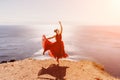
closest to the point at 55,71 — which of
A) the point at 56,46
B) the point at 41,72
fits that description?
the point at 41,72

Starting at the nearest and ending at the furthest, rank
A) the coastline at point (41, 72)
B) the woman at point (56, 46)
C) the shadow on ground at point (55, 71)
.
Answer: the coastline at point (41, 72) < the shadow on ground at point (55, 71) < the woman at point (56, 46)

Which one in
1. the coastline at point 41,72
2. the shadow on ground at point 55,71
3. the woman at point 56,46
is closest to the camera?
the coastline at point 41,72

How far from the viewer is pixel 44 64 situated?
687 inches

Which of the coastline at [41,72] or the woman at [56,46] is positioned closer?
the coastline at [41,72]

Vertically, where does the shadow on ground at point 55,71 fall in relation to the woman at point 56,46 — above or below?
below

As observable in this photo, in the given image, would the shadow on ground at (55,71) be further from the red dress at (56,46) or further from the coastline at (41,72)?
the red dress at (56,46)

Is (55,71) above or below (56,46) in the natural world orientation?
below

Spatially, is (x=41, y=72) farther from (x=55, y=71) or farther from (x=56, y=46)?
(x=56, y=46)

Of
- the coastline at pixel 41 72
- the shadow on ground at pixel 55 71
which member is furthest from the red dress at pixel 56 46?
the coastline at pixel 41 72

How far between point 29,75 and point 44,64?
298 centimetres

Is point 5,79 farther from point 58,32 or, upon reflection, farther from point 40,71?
point 58,32

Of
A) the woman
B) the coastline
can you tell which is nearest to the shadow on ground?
the coastline

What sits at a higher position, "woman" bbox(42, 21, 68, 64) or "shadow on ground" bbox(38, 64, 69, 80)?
"woman" bbox(42, 21, 68, 64)

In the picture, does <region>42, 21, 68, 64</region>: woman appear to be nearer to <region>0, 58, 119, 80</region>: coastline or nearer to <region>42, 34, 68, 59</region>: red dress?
<region>42, 34, 68, 59</region>: red dress
